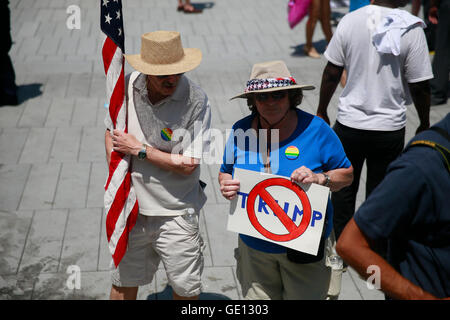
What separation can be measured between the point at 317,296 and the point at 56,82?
623 centimetres

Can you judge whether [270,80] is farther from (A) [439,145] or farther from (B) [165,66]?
(A) [439,145]

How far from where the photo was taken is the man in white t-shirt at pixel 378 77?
12.3 ft

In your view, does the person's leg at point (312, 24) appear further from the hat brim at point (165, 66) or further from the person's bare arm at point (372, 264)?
the person's bare arm at point (372, 264)

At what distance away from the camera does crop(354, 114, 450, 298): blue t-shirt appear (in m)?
1.85

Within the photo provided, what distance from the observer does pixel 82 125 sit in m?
6.85

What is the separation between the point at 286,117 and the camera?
2.91m

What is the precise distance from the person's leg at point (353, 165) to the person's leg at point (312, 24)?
5.45 meters

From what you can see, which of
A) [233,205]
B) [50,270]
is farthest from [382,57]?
[50,270]

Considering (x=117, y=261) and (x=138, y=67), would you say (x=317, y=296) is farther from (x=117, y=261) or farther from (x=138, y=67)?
(x=138, y=67)

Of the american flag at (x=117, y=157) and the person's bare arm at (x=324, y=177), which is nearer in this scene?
the person's bare arm at (x=324, y=177)

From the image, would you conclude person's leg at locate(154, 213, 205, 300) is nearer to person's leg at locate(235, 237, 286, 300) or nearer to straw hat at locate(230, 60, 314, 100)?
person's leg at locate(235, 237, 286, 300)

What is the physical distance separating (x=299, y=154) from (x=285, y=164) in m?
0.09

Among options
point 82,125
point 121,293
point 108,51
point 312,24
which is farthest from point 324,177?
point 312,24

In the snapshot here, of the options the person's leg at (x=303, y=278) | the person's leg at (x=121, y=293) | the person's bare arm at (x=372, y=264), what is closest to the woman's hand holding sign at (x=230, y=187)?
the person's leg at (x=303, y=278)
